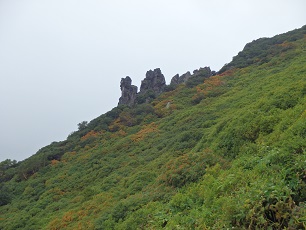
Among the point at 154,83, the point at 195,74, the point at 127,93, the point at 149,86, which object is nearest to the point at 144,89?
the point at 149,86

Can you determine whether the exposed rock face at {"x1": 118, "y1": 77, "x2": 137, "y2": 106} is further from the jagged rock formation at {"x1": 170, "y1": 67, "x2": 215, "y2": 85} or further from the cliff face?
the jagged rock formation at {"x1": 170, "y1": 67, "x2": 215, "y2": 85}

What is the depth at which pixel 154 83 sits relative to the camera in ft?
181

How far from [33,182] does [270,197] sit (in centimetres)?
2623

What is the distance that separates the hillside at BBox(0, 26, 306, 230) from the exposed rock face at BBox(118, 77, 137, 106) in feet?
49.7

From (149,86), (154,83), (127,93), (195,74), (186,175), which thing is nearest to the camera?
(186,175)

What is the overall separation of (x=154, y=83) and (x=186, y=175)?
44640mm

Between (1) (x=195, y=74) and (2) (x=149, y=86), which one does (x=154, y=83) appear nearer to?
(2) (x=149, y=86)

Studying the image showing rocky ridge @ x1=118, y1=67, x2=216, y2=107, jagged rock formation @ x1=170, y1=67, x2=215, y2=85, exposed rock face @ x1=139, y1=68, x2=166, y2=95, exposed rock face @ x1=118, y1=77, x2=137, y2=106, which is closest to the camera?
rocky ridge @ x1=118, y1=67, x2=216, y2=107

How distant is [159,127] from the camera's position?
97.0 feet

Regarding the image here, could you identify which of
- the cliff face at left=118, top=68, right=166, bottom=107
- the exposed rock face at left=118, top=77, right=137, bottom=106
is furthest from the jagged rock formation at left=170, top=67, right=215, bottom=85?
the exposed rock face at left=118, top=77, right=137, bottom=106

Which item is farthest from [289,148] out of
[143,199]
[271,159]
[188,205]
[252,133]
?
[143,199]

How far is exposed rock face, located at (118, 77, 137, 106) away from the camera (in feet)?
171

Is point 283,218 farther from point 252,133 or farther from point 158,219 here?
point 252,133

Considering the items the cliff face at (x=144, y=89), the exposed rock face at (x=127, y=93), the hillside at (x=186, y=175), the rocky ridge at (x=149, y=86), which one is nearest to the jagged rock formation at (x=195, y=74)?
the rocky ridge at (x=149, y=86)
